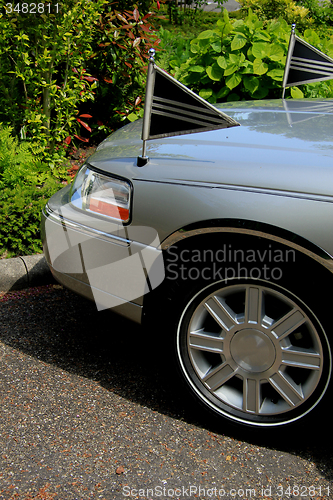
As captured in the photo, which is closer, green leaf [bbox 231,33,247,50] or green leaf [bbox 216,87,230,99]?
green leaf [bbox 231,33,247,50]

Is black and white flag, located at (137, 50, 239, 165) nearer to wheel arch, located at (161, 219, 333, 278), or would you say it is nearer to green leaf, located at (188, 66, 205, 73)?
wheel arch, located at (161, 219, 333, 278)

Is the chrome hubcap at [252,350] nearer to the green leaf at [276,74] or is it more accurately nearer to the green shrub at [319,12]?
the green leaf at [276,74]

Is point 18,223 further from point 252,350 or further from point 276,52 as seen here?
point 276,52

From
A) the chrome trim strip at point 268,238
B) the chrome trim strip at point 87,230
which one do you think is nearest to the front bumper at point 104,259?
the chrome trim strip at point 87,230

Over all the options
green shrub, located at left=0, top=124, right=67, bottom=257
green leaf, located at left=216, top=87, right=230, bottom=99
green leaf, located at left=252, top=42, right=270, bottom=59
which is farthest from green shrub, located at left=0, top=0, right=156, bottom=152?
green leaf, located at left=252, top=42, right=270, bottom=59

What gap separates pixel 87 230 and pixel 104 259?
17 centimetres

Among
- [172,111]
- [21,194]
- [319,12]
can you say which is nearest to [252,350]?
[172,111]

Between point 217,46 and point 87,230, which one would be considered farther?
point 217,46

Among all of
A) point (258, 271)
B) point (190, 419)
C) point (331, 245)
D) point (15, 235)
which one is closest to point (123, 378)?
point (190, 419)

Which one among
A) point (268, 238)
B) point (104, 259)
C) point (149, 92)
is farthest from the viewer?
point (104, 259)

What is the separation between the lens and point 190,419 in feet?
7.04

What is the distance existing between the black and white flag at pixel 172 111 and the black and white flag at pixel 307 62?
1333mm

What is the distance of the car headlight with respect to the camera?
2078 millimetres

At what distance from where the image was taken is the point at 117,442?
6.49ft
